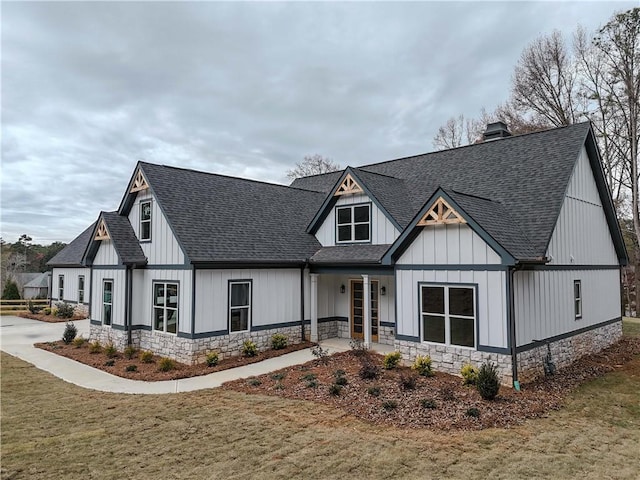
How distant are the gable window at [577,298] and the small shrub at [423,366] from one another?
18.7ft

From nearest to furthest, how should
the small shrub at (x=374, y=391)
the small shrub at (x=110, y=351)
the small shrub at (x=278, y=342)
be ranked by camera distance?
the small shrub at (x=374, y=391)
the small shrub at (x=110, y=351)
the small shrub at (x=278, y=342)

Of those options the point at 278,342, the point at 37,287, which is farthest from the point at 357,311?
the point at 37,287

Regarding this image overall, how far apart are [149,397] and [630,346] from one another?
52.9 ft

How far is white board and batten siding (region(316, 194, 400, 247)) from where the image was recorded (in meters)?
14.0

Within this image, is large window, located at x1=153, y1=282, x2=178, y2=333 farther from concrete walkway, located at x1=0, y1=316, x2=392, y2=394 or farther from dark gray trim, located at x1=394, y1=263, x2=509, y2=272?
dark gray trim, located at x1=394, y1=263, x2=509, y2=272

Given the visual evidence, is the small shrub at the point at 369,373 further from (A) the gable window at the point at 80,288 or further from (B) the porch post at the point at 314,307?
(A) the gable window at the point at 80,288

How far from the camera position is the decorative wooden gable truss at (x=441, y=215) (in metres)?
10.1

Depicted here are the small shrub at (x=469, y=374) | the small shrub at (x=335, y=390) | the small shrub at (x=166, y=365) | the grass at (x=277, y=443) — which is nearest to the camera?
the grass at (x=277, y=443)

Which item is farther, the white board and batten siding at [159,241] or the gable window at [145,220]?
the gable window at [145,220]

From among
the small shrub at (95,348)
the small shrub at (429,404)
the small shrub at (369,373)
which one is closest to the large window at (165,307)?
the small shrub at (95,348)

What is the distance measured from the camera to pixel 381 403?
316 inches

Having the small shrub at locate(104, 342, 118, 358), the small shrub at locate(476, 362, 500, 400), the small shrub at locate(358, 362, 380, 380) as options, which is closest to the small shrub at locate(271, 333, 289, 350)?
the small shrub at locate(358, 362, 380, 380)

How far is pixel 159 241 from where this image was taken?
43.6 feet

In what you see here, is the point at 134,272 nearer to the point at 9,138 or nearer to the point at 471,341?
the point at 9,138
